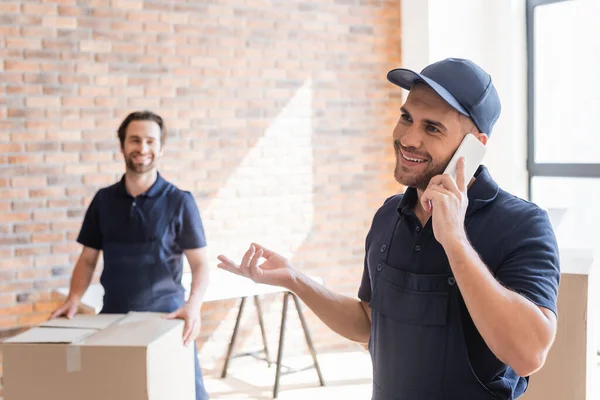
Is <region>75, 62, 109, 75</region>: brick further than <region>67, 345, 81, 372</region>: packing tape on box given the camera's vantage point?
Yes

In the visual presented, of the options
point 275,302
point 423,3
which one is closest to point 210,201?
point 275,302

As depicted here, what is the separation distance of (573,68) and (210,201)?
9.64 ft

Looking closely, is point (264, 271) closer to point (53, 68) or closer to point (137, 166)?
point (137, 166)

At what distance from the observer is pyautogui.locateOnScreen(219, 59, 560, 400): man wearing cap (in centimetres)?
129

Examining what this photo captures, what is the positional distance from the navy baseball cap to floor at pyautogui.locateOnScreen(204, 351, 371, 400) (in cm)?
330

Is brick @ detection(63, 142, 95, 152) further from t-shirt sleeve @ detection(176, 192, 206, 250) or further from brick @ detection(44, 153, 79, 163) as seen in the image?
t-shirt sleeve @ detection(176, 192, 206, 250)

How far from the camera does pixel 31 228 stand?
4266mm

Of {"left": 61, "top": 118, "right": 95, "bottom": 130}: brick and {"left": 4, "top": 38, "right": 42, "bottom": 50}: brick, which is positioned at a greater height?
{"left": 4, "top": 38, "right": 42, "bottom": 50}: brick

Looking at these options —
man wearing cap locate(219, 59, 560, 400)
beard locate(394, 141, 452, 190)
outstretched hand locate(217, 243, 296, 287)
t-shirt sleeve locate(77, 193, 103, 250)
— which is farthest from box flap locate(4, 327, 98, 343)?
beard locate(394, 141, 452, 190)

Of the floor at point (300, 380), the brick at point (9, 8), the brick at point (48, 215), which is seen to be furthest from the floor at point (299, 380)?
the brick at point (9, 8)

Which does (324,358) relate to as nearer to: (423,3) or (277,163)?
(277,163)

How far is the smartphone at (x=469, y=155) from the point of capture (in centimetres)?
148

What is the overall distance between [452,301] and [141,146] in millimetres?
1997

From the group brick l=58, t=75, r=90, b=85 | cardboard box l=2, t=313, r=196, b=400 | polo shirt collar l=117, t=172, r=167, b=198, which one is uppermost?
brick l=58, t=75, r=90, b=85
